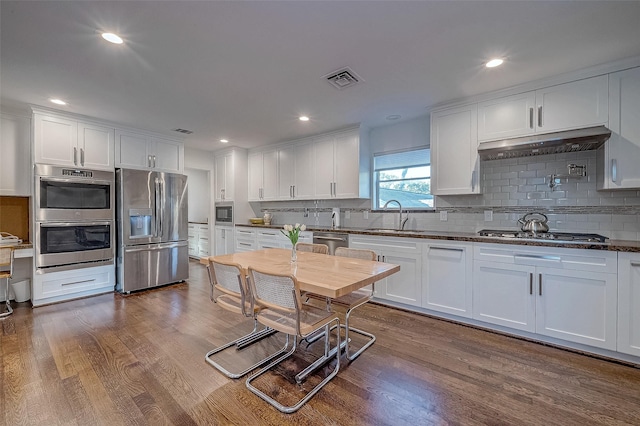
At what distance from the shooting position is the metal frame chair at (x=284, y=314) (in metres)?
1.65

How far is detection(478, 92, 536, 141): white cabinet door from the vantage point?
8.96 feet

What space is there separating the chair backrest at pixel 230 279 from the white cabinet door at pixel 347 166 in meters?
2.43

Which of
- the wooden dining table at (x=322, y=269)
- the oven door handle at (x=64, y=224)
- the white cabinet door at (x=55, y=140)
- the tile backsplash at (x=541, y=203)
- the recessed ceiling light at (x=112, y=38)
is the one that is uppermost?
the recessed ceiling light at (x=112, y=38)

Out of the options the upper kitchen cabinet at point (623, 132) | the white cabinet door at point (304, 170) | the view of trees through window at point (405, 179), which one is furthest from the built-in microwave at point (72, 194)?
the upper kitchen cabinet at point (623, 132)

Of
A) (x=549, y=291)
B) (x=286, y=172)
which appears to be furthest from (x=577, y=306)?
(x=286, y=172)

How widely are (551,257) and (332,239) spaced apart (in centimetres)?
231

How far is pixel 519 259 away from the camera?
2.51 meters

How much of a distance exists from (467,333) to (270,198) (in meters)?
3.73

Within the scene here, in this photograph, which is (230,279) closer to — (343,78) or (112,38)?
(112,38)

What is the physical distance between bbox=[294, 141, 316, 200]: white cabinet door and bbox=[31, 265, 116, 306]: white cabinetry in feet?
9.65

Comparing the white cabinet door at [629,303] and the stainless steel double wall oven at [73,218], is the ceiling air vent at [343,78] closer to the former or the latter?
the white cabinet door at [629,303]

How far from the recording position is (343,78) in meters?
2.62

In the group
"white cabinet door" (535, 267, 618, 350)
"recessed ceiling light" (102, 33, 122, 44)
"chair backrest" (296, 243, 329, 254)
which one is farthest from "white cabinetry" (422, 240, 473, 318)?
"recessed ceiling light" (102, 33, 122, 44)

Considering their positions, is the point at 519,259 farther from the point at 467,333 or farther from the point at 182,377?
the point at 182,377
